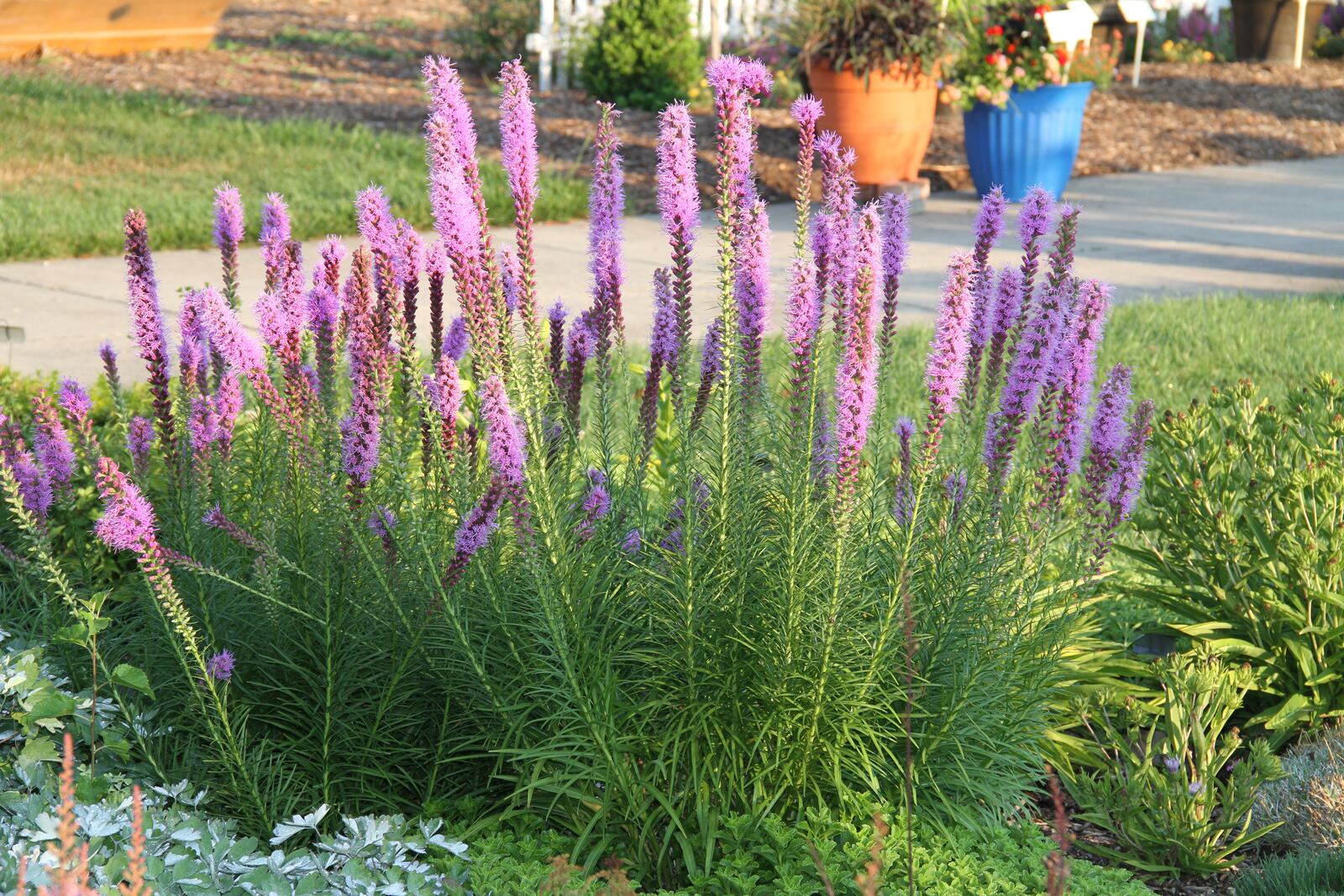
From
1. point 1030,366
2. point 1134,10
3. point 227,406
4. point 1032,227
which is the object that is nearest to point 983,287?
Result: point 1032,227

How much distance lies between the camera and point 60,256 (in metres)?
10.1

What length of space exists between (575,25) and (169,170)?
6730 mm

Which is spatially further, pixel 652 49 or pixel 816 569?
pixel 652 49

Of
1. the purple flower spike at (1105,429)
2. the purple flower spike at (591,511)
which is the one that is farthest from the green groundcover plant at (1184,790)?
the purple flower spike at (591,511)

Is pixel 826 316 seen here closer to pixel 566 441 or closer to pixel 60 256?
pixel 566 441

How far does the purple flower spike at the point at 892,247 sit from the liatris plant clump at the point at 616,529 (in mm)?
12

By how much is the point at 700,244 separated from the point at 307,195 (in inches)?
135

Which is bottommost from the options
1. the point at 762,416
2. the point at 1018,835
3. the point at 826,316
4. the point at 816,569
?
the point at 1018,835

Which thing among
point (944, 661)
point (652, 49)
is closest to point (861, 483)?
point (944, 661)

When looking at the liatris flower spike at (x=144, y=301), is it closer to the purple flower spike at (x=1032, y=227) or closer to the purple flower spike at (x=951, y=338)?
the purple flower spike at (x=951, y=338)

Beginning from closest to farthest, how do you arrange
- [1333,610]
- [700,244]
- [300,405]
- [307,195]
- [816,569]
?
1. [816,569]
2. [300,405]
3. [1333,610]
4. [700,244]
5. [307,195]

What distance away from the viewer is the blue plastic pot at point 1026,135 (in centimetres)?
1191

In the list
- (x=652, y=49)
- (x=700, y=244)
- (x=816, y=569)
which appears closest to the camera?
(x=816, y=569)

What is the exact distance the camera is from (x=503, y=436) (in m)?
2.98
